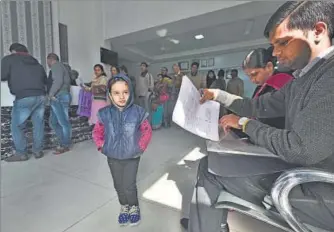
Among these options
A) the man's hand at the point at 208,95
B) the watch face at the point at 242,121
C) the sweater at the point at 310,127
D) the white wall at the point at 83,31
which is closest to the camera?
the sweater at the point at 310,127

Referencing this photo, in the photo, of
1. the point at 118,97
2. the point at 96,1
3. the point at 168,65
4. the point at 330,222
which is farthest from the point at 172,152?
the point at 168,65

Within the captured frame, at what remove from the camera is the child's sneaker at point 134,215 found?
48.4 inches

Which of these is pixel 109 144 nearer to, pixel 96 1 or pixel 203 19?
pixel 203 19

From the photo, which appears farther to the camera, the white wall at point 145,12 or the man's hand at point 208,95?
the white wall at point 145,12

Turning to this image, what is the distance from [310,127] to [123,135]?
0.90 m

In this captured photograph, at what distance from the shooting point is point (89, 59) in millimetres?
4672

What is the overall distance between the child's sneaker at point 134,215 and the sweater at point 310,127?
2.90 feet

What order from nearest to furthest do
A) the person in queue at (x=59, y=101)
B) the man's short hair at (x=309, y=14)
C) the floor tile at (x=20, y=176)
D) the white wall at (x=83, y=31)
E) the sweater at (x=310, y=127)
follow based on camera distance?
the sweater at (x=310, y=127) < the man's short hair at (x=309, y=14) < the floor tile at (x=20, y=176) < the person in queue at (x=59, y=101) < the white wall at (x=83, y=31)

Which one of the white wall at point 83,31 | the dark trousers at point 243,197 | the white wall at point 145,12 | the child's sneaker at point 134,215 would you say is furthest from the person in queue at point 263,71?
the white wall at point 83,31

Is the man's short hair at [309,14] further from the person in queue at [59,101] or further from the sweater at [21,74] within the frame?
the person in queue at [59,101]

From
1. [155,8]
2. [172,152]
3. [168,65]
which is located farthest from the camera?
[168,65]

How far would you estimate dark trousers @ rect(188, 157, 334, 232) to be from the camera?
2.16 feet

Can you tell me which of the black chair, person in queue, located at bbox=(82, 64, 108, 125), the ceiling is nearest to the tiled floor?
the black chair

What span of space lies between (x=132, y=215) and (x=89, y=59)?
4.21m
